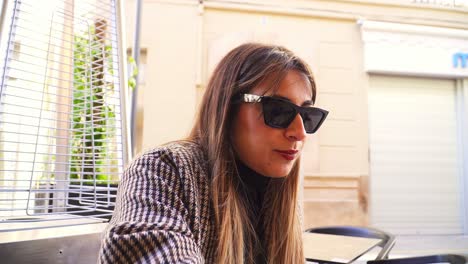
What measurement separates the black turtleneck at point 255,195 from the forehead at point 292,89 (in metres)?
0.19

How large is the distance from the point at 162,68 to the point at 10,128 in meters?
3.58

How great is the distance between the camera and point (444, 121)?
17.4ft

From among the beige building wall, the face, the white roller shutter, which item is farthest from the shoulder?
the white roller shutter

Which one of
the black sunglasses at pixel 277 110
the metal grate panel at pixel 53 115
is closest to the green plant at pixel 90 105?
the metal grate panel at pixel 53 115

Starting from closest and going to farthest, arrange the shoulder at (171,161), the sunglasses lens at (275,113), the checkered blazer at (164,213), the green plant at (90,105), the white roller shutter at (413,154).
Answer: the checkered blazer at (164,213)
the shoulder at (171,161)
the sunglasses lens at (275,113)
the green plant at (90,105)
the white roller shutter at (413,154)

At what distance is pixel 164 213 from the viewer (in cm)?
63

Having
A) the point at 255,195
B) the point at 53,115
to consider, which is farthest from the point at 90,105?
the point at 255,195

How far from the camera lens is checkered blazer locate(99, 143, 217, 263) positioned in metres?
0.56

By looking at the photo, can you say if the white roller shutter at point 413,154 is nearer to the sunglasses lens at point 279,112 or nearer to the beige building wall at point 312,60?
the beige building wall at point 312,60

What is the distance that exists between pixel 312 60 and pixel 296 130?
4.41m

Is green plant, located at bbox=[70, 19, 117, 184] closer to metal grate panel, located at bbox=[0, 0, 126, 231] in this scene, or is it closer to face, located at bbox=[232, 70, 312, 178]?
metal grate panel, located at bbox=[0, 0, 126, 231]

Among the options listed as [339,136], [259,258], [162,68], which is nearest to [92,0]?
[259,258]

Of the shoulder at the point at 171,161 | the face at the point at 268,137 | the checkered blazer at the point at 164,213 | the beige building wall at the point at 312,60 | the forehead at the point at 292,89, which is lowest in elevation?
the checkered blazer at the point at 164,213

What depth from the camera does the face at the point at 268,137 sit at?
0.87 meters
